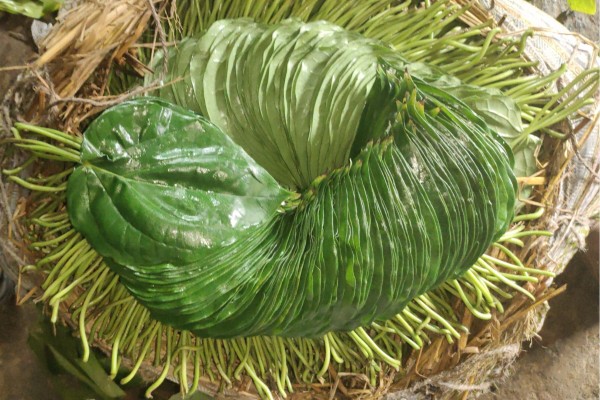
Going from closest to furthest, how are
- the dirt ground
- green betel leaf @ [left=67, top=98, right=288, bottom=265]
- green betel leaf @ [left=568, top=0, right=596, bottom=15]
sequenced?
1. green betel leaf @ [left=67, top=98, right=288, bottom=265]
2. green betel leaf @ [left=568, top=0, right=596, bottom=15]
3. the dirt ground

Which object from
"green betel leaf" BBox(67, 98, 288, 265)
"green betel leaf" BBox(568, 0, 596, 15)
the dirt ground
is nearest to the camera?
"green betel leaf" BBox(67, 98, 288, 265)

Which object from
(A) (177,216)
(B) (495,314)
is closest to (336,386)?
(B) (495,314)

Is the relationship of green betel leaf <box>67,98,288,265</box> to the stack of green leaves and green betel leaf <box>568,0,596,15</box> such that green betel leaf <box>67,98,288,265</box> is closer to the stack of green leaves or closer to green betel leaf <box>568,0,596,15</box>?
the stack of green leaves

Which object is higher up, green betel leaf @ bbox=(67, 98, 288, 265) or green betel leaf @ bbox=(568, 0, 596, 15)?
green betel leaf @ bbox=(568, 0, 596, 15)

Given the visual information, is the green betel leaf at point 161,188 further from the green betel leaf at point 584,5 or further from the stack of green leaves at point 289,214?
the green betel leaf at point 584,5

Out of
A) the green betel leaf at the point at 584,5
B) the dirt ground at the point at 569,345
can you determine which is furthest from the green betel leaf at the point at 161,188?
the dirt ground at the point at 569,345

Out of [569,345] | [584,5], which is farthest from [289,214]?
[569,345]

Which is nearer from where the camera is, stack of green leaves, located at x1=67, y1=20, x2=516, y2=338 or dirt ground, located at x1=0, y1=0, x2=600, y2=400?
stack of green leaves, located at x1=67, y1=20, x2=516, y2=338

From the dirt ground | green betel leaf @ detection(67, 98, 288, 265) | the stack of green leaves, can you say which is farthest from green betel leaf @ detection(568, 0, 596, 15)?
green betel leaf @ detection(67, 98, 288, 265)

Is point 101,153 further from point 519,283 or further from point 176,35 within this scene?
point 519,283

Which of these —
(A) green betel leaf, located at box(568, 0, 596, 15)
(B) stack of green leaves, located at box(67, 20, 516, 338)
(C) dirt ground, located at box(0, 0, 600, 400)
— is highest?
(A) green betel leaf, located at box(568, 0, 596, 15)
